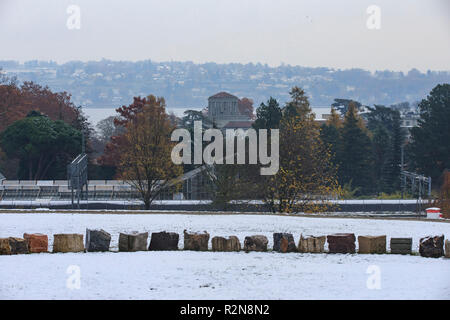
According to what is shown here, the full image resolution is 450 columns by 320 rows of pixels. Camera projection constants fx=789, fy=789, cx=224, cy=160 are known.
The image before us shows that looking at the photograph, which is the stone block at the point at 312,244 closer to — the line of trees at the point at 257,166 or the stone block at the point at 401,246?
the stone block at the point at 401,246

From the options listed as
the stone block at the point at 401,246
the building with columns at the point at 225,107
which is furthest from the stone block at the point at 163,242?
the building with columns at the point at 225,107

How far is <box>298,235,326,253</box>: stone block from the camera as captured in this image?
26.2m

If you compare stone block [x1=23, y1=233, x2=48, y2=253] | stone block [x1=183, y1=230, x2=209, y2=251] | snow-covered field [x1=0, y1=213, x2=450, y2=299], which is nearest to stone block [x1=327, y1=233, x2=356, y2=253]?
snow-covered field [x1=0, y1=213, x2=450, y2=299]

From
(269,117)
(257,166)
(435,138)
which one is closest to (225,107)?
(269,117)

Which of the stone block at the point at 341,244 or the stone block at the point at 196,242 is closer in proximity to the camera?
the stone block at the point at 341,244

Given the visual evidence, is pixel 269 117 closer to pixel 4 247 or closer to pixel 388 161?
pixel 388 161

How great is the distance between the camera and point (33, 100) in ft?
355

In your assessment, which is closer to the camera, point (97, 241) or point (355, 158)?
point (97, 241)

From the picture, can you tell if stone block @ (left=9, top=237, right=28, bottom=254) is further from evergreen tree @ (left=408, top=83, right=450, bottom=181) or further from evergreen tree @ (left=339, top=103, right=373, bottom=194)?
evergreen tree @ (left=408, top=83, right=450, bottom=181)

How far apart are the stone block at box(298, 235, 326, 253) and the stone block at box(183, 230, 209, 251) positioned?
10.5 feet

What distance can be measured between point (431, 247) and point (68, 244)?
11.8 meters

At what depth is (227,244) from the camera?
2648 cm

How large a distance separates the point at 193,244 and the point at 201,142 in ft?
158

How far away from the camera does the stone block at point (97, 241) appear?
85.6 feet
